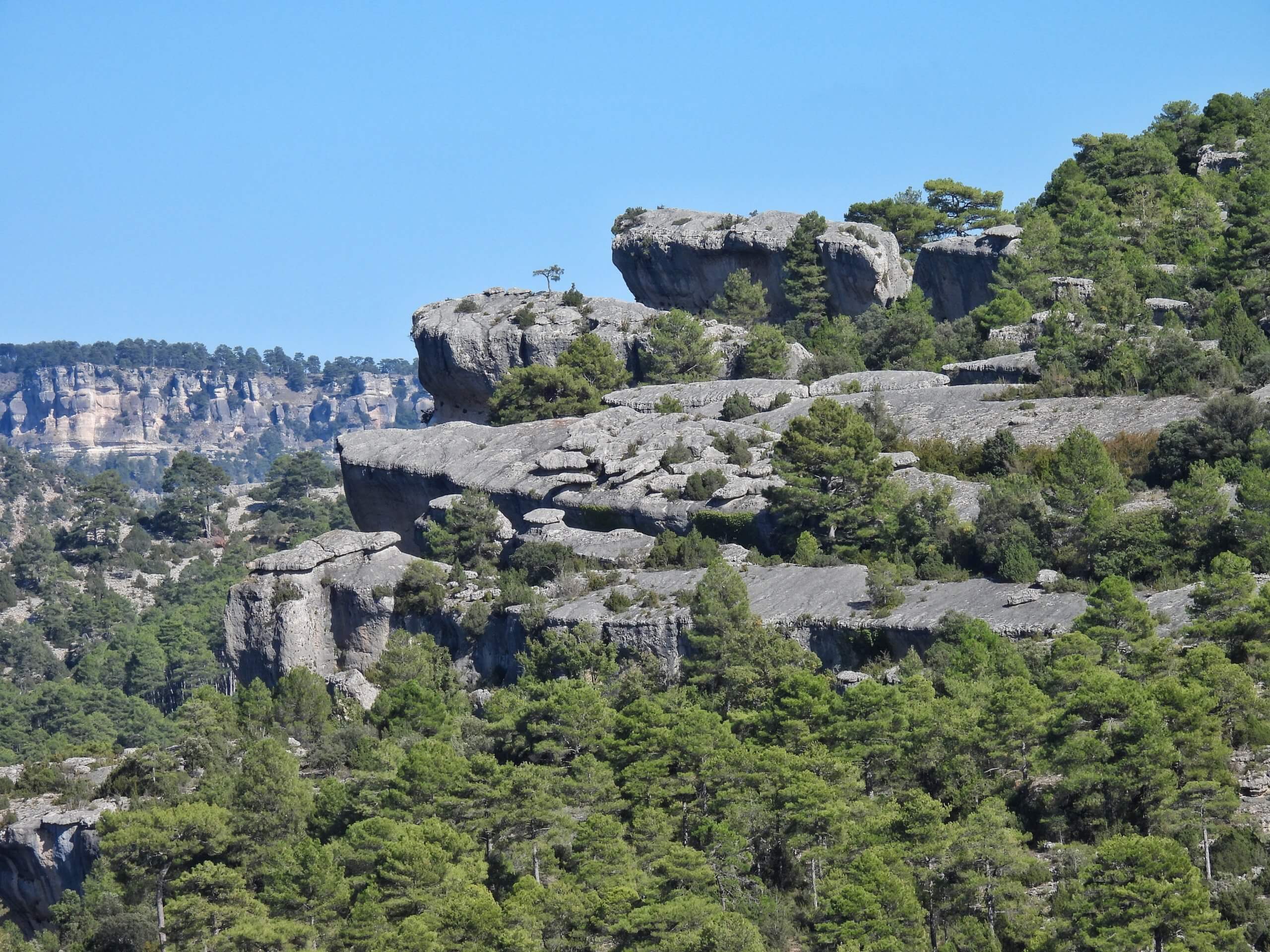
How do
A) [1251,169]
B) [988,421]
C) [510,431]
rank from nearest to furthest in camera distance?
[988,421] < [510,431] < [1251,169]

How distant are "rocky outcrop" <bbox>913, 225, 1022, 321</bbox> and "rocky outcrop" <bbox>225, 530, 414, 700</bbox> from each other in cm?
3731

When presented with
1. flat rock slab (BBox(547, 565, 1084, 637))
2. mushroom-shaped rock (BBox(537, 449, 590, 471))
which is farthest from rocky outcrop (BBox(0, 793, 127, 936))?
mushroom-shaped rock (BBox(537, 449, 590, 471))

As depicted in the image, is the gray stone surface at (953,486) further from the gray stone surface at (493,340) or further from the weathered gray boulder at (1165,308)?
the gray stone surface at (493,340)

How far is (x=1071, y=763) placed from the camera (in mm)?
42438

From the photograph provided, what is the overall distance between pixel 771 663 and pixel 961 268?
46.0 metres

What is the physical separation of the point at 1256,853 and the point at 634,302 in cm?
5685

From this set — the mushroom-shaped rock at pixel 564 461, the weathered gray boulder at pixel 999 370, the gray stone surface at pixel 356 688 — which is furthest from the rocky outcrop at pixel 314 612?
the weathered gray boulder at pixel 999 370

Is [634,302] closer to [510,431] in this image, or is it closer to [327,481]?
[510,431]

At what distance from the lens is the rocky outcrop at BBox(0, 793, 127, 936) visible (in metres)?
56.6

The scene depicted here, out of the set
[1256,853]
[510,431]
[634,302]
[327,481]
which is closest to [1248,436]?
[1256,853]

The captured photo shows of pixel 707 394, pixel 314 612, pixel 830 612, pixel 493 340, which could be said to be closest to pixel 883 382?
pixel 707 394

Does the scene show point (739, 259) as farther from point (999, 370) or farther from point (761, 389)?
point (999, 370)

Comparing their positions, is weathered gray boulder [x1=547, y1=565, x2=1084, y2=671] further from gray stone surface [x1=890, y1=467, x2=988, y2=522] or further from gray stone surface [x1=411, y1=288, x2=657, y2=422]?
gray stone surface [x1=411, y1=288, x2=657, y2=422]

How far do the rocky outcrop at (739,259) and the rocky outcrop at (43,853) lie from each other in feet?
155
